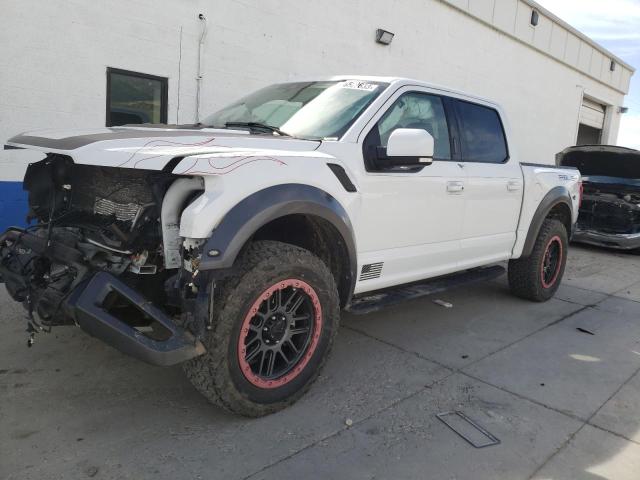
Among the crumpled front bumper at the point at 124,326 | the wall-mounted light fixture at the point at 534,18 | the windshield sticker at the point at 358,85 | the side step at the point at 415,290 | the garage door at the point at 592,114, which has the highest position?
the wall-mounted light fixture at the point at 534,18

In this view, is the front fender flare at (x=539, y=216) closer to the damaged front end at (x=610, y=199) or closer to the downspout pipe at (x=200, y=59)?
the damaged front end at (x=610, y=199)

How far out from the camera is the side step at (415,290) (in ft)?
11.8

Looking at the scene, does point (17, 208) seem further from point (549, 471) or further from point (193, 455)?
point (549, 471)

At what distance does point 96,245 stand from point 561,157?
9632 mm

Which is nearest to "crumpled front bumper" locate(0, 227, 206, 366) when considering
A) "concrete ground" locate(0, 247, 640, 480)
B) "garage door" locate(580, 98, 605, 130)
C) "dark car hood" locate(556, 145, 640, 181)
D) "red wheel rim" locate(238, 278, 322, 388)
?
"red wheel rim" locate(238, 278, 322, 388)

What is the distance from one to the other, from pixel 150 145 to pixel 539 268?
4278mm

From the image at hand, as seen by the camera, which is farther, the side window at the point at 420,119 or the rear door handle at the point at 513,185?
the rear door handle at the point at 513,185

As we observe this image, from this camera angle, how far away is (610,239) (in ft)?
29.5

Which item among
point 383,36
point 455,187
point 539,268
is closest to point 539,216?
point 539,268

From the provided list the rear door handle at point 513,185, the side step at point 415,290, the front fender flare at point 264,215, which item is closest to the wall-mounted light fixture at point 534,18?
the rear door handle at point 513,185

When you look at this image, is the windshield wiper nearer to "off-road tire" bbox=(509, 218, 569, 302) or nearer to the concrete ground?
the concrete ground

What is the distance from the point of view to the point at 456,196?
4.13 m

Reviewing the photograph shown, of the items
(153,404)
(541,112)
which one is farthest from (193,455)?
(541,112)

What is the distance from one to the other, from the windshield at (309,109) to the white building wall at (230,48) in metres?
2.86
